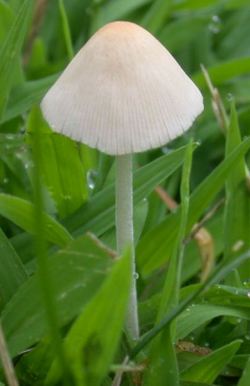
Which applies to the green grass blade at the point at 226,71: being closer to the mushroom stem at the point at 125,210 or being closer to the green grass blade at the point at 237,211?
the green grass blade at the point at 237,211

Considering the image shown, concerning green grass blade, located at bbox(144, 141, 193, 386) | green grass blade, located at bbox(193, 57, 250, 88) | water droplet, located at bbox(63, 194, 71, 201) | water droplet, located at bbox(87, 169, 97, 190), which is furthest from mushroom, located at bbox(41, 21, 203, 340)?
green grass blade, located at bbox(193, 57, 250, 88)

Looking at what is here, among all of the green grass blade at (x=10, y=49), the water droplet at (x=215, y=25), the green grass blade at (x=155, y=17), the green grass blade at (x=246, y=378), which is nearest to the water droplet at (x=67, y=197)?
the green grass blade at (x=10, y=49)

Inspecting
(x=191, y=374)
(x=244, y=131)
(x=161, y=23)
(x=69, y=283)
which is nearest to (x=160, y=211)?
(x=244, y=131)

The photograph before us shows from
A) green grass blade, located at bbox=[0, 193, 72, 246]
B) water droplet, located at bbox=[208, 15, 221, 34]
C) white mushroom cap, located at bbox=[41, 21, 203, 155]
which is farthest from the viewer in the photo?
water droplet, located at bbox=[208, 15, 221, 34]

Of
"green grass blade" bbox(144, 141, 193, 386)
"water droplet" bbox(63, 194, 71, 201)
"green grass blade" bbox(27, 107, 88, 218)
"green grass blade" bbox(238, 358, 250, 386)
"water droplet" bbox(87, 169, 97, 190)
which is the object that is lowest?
"green grass blade" bbox(238, 358, 250, 386)

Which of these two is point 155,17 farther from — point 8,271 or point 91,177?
point 8,271

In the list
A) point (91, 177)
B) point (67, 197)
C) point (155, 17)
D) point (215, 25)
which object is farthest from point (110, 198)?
point (215, 25)

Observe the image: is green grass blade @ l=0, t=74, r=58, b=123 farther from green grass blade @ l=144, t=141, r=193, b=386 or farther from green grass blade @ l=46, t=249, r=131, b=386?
green grass blade @ l=46, t=249, r=131, b=386
